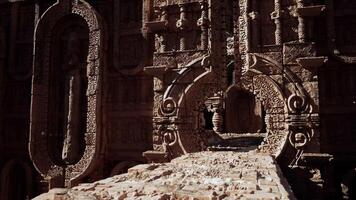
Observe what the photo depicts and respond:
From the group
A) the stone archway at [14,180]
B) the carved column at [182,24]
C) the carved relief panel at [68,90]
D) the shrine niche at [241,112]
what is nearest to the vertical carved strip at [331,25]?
the carved column at [182,24]

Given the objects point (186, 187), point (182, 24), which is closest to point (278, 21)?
point (182, 24)

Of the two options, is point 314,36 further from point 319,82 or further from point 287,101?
point 287,101

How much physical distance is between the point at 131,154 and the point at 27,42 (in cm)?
504

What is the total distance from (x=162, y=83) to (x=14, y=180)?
579 cm

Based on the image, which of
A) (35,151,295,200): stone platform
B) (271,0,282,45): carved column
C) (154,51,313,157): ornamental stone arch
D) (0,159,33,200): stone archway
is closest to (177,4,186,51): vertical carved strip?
(154,51,313,157): ornamental stone arch

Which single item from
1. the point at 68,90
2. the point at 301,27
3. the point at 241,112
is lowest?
the point at 241,112

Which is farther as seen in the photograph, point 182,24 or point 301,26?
point 182,24

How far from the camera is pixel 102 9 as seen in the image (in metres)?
9.01

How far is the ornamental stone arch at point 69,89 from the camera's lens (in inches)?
320

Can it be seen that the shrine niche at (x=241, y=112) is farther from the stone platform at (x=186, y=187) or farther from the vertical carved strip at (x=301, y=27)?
the stone platform at (x=186, y=187)

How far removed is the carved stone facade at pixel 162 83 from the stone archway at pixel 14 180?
0.18 feet

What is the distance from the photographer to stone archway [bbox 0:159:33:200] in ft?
30.1

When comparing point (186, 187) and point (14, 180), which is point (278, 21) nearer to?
point (186, 187)

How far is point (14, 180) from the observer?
31.0 ft
